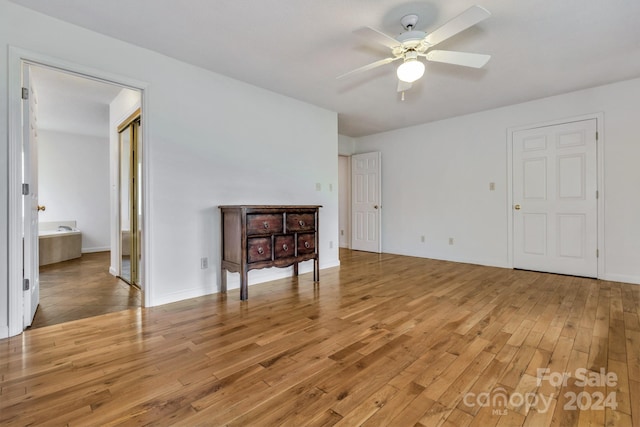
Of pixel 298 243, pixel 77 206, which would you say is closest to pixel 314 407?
pixel 298 243

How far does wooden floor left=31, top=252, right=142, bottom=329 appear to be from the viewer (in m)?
2.64

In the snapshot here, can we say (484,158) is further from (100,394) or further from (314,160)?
(100,394)

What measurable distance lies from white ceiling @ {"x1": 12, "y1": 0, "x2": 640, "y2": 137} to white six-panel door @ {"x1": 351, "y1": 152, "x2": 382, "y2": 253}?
2134 millimetres

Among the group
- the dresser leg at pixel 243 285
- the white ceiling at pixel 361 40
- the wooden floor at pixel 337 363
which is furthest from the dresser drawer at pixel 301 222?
the white ceiling at pixel 361 40

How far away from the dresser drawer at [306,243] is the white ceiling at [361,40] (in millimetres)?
1825

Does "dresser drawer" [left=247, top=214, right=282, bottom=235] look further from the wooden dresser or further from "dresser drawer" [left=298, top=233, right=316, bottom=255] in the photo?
"dresser drawer" [left=298, top=233, right=316, bottom=255]

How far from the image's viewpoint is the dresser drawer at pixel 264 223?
3051mm

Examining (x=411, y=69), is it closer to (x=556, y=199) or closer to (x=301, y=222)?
(x=301, y=222)

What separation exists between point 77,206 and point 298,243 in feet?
18.4

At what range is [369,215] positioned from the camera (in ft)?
20.0

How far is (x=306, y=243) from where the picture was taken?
3.58 meters

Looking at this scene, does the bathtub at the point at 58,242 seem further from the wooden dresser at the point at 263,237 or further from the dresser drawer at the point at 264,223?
the dresser drawer at the point at 264,223

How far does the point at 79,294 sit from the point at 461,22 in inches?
169

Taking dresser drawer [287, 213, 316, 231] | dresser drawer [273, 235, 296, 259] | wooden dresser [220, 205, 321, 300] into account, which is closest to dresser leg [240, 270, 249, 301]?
wooden dresser [220, 205, 321, 300]
